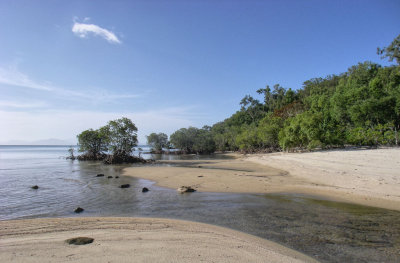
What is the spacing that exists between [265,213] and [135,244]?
197 inches

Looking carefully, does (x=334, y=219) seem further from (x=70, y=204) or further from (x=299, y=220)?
(x=70, y=204)

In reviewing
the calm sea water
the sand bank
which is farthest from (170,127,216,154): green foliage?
the sand bank

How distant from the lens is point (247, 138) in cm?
5456

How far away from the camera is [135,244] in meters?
5.01

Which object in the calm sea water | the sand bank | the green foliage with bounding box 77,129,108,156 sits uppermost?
the green foliage with bounding box 77,129,108,156

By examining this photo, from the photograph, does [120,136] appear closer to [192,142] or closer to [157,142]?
[192,142]

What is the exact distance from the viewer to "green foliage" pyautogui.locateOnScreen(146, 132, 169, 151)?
271 ft

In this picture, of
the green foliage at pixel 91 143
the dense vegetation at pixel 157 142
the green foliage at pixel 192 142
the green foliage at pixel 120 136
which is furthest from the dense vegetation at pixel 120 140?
the dense vegetation at pixel 157 142

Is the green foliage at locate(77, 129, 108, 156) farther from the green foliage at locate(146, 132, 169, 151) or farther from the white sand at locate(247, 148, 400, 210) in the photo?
the white sand at locate(247, 148, 400, 210)

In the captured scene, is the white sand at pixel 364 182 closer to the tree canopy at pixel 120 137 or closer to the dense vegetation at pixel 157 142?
the tree canopy at pixel 120 137

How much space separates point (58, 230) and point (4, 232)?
1.52 meters

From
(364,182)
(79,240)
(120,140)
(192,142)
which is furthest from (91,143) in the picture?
(364,182)

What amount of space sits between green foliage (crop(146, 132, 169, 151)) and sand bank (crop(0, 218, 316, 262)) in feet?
250

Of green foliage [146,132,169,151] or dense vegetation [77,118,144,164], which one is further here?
green foliage [146,132,169,151]
